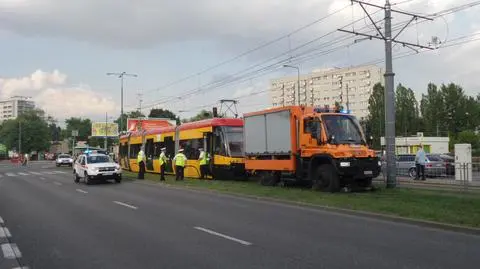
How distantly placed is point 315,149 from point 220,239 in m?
10.1

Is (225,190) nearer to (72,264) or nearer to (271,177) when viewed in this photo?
(271,177)

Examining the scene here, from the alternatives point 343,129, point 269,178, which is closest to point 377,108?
point 269,178

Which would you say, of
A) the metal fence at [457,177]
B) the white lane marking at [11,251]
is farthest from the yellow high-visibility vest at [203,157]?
the white lane marking at [11,251]

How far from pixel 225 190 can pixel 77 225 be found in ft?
29.4

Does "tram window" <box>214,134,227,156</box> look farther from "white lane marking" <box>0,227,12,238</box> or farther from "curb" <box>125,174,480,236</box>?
"white lane marking" <box>0,227,12,238</box>

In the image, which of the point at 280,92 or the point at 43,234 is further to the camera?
the point at 280,92

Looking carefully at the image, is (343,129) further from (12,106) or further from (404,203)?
(12,106)

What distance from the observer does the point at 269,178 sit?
22484 millimetres

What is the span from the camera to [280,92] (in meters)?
108

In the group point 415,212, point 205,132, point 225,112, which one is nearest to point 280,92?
point 225,112

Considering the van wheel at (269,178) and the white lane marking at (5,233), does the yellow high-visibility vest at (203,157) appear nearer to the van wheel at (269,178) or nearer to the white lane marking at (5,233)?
the van wheel at (269,178)

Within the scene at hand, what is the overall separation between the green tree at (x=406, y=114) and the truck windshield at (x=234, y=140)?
Result: 244 feet

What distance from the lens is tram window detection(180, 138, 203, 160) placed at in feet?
93.9

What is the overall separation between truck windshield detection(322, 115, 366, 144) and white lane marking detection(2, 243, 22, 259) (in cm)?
1232
